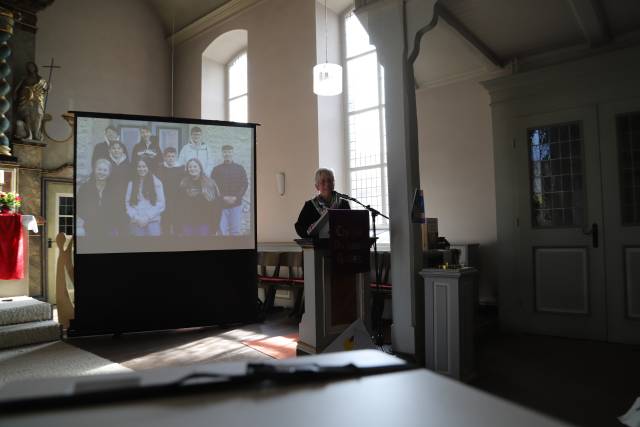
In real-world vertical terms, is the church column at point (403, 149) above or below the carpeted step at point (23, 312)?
above

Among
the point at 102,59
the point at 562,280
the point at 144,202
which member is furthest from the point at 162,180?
the point at 102,59

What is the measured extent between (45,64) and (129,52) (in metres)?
1.58

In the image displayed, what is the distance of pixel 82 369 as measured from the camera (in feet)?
11.4

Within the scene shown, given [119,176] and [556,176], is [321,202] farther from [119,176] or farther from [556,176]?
[556,176]

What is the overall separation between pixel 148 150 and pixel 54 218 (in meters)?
3.78

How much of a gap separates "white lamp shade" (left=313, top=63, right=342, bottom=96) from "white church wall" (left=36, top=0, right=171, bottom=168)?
492 centimetres

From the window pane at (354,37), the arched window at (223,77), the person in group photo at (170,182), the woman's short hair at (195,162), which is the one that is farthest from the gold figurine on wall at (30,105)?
the window pane at (354,37)

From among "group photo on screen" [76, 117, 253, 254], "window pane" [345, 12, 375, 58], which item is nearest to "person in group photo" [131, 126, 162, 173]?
"group photo on screen" [76, 117, 253, 254]

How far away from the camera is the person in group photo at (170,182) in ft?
15.6

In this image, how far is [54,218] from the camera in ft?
24.2

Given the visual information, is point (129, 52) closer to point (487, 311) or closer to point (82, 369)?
point (82, 369)

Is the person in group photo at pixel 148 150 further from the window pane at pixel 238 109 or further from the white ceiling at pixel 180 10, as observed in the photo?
the white ceiling at pixel 180 10

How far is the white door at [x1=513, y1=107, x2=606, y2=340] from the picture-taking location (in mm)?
4199

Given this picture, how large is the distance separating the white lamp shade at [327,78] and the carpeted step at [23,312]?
4.03 metres
